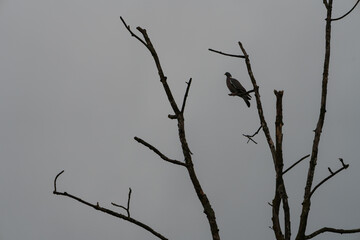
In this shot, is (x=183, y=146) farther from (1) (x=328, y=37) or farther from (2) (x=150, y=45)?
(1) (x=328, y=37)

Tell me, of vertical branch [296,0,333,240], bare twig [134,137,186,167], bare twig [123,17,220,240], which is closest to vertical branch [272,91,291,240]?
vertical branch [296,0,333,240]

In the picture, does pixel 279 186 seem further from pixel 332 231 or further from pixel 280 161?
pixel 332 231

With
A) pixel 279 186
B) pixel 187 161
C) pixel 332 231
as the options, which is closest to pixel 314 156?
pixel 279 186

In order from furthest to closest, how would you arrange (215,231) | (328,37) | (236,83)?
1. (236,83)
2. (328,37)
3. (215,231)

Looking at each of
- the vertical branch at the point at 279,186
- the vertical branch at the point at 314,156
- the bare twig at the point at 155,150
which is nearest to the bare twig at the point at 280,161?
the vertical branch at the point at 279,186

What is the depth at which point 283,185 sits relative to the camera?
2936 mm

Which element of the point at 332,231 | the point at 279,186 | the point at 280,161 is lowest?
the point at 332,231

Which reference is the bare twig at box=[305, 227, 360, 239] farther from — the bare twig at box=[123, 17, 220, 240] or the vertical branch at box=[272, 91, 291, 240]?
the bare twig at box=[123, 17, 220, 240]

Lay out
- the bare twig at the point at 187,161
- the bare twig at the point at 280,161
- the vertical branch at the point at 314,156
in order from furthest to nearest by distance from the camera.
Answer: the bare twig at the point at 187,161 < the vertical branch at the point at 314,156 < the bare twig at the point at 280,161

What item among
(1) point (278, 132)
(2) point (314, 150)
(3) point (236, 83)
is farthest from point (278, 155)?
(3) point (236, 83)

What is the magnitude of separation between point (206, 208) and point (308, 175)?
0.83 metres

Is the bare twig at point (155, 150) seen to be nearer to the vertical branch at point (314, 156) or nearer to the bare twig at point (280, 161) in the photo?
the bare twig at point (280, 161)

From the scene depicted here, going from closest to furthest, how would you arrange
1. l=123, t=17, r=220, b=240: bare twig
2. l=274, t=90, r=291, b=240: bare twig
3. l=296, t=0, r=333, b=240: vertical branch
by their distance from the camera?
l=274, t=90, r=291, b=240: bare twig, l=296, t=0, r=333, b=240: vertical branch, l=123, t=17, r=220, b=240: bare twig

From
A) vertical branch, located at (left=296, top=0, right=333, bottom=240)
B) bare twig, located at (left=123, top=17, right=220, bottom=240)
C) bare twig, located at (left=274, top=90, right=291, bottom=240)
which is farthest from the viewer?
bare twig, located at (left=123, top=17, right=220, bottom=240)
